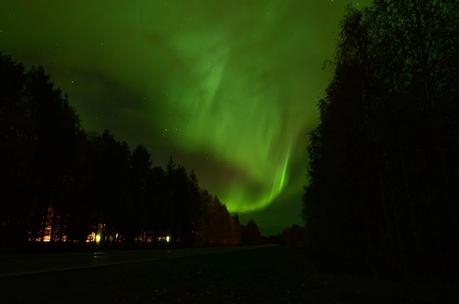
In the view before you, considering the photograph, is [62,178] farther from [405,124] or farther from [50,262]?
[405,124]

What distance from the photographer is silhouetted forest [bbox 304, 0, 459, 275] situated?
11594 millimetres

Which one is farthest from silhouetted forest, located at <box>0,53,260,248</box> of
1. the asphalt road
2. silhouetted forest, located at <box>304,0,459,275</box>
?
silhouetted forest, located at <box>304,0,459,275</box>

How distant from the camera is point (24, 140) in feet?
92.0

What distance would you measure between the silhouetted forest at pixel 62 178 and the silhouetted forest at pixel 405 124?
24836mm

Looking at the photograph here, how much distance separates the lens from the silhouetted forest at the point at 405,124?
1159 cm

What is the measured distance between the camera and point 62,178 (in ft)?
118

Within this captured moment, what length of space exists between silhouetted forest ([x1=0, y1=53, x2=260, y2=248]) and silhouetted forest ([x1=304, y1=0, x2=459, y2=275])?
81.5ft

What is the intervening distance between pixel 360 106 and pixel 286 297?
1104 cm

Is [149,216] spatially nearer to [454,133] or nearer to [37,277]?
[37,277]

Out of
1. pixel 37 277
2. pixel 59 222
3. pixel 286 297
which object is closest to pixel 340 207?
pixel 286 297

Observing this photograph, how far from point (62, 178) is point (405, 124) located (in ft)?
111

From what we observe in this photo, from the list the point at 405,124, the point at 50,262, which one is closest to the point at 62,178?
the point at 50,262

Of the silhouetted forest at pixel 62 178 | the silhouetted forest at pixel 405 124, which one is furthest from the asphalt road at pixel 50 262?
the silhouetted forest at pixel 405 124

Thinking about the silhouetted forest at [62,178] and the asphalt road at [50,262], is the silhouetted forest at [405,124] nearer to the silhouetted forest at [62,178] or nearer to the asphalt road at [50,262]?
the asphalt road at [50,262]
